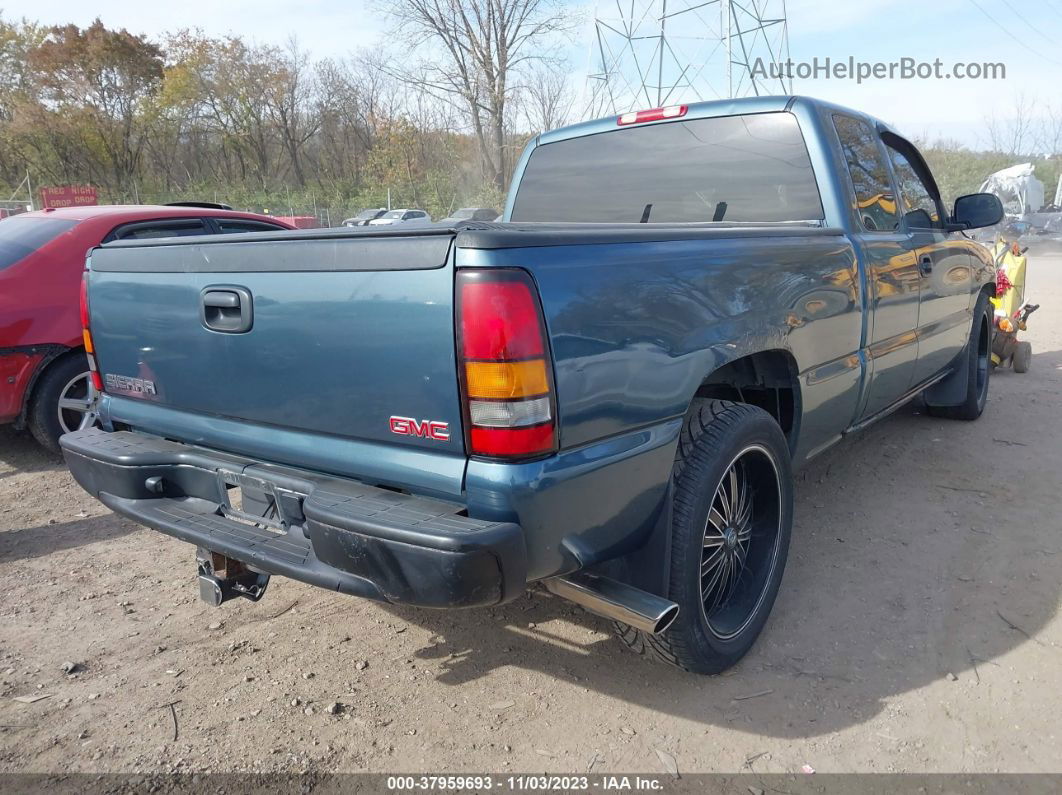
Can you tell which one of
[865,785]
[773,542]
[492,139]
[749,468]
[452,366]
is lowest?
[865,785]

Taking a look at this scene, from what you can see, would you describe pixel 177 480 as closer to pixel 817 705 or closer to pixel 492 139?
pixel 817 705

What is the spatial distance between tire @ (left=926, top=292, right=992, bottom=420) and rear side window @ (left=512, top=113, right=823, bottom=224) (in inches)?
98.1

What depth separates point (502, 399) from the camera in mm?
1820

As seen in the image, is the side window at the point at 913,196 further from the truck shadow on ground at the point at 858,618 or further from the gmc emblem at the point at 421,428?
the gmc emblem at the point at 421,428

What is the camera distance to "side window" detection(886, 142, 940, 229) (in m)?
4.07

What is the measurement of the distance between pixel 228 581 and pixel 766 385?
209 cm

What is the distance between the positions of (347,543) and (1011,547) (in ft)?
10.4

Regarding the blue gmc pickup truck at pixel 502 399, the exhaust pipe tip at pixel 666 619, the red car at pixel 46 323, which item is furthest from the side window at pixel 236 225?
the exhaust pipe tip at pixel 666 619

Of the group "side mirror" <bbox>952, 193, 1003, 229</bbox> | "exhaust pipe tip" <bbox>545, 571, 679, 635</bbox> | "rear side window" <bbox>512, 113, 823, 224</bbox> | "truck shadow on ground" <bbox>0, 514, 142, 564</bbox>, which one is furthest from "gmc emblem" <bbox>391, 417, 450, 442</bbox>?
"side mirror" <bbox>952, 193, 1003, 229</bbox>

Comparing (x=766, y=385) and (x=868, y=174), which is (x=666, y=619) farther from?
(x=868, y=174)

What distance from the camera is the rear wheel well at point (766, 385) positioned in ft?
9.18

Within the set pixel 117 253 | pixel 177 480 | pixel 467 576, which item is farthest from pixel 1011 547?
pixel 117 253

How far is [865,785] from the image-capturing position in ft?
6.91

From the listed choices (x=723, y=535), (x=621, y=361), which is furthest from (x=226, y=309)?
(x=723, y=535)
